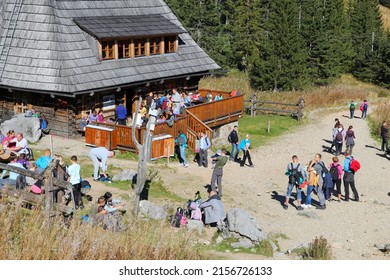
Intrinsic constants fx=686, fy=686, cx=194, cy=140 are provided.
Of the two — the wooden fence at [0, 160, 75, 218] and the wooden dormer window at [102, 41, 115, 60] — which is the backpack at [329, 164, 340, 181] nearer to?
the wooden fence at [0, 160, 75, 218]

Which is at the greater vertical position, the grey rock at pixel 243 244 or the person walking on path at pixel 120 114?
the person walking on path at pixel 120 114

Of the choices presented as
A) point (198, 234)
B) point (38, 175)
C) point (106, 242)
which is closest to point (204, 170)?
point (198, 234)

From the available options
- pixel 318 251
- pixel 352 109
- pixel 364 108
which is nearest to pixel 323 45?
pixel 352 109

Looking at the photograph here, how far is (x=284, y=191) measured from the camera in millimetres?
25438

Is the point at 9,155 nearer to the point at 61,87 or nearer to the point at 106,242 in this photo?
the point at 61,87

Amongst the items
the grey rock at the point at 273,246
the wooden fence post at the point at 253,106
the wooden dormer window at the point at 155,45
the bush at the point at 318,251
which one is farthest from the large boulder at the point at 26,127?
the wooden fence post at the point at 253,106

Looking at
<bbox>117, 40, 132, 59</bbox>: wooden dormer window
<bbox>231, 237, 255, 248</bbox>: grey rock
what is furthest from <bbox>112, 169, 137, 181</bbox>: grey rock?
<bbox>117, 40, 132, 59</bbox>: wooden dormer window

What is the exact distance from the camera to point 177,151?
28.3 meters

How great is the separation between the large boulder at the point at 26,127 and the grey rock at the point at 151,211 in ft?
32.6

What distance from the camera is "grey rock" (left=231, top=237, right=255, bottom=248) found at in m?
17.7

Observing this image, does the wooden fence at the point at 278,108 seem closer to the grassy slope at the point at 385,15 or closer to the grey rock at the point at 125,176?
the grey rock at the point at 125,176

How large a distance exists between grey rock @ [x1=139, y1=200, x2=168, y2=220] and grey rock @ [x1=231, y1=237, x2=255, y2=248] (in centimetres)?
235

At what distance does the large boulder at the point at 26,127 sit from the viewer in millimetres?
27891

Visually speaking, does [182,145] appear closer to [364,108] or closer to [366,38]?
[364,108]
